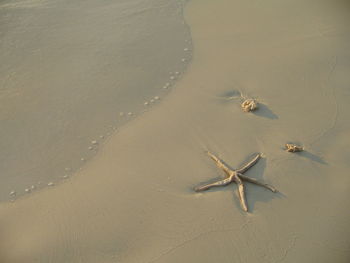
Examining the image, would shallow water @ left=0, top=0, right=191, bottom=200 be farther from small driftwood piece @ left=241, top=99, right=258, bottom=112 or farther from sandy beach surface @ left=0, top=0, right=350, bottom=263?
small driftwood piece @ left=241, top=99, right=258, bottom=112

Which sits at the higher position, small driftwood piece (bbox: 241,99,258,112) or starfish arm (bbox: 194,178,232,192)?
small driftwood piece (bbox: 241,99,258,112)

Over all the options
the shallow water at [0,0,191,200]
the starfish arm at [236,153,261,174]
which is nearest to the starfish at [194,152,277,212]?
the starfish arm at [236,153,261,174]

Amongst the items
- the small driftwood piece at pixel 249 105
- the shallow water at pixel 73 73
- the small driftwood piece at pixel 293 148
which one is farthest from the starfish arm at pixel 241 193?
the shallow water at pixel 73 73

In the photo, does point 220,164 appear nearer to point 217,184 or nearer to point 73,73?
point 217,184

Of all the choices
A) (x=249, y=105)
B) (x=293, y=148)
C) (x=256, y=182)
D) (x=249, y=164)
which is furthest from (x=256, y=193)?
(x=249, y=105)

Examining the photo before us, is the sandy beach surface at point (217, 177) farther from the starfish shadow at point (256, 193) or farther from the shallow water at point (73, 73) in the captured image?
the shallow water at point (73, 73)

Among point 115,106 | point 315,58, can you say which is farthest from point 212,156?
point 315,58
